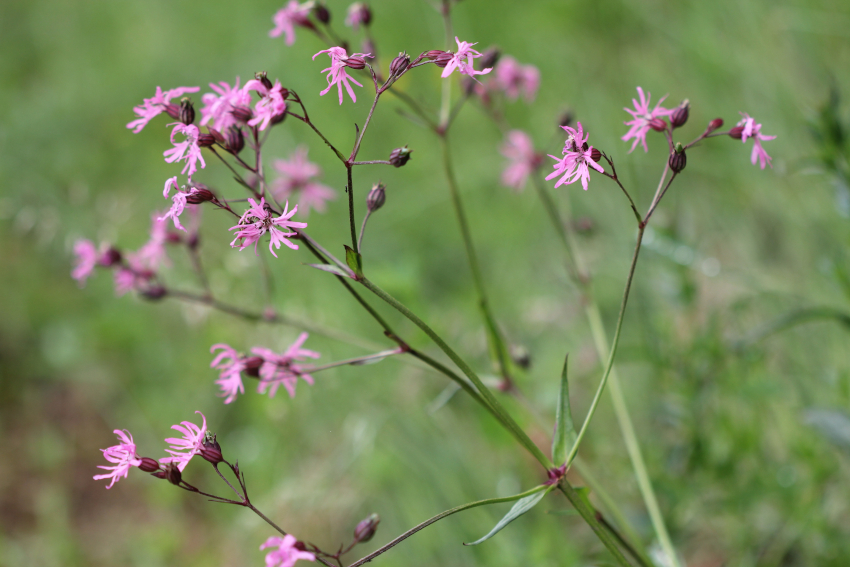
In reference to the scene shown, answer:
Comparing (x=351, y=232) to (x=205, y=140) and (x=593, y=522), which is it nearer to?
(x=205, y=140)

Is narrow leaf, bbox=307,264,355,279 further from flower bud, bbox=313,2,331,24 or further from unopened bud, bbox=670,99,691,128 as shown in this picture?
flower bud, bbox=313,2,331,24

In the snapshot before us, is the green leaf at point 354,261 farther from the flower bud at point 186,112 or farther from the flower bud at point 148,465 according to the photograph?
the flower bud at point 148,465

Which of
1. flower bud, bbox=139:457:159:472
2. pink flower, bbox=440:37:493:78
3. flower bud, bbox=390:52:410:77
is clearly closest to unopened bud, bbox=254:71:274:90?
flower bud, bbox=390:52:410:77

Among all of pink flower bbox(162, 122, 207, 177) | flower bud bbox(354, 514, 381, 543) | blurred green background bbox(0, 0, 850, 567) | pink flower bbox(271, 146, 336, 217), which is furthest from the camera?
blurred green background bbox(0, 0, 850, 567)

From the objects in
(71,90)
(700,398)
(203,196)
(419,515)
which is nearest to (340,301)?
(419,515)

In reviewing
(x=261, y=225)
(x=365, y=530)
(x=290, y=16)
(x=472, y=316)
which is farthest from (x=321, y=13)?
(x=472, y=316)

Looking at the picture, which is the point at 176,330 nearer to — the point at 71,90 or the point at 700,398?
the point at 71,90

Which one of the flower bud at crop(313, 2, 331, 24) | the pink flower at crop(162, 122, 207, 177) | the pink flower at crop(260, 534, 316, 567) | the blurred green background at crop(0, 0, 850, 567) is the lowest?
the blurred green background at crop(0, 0, 850, 567)
